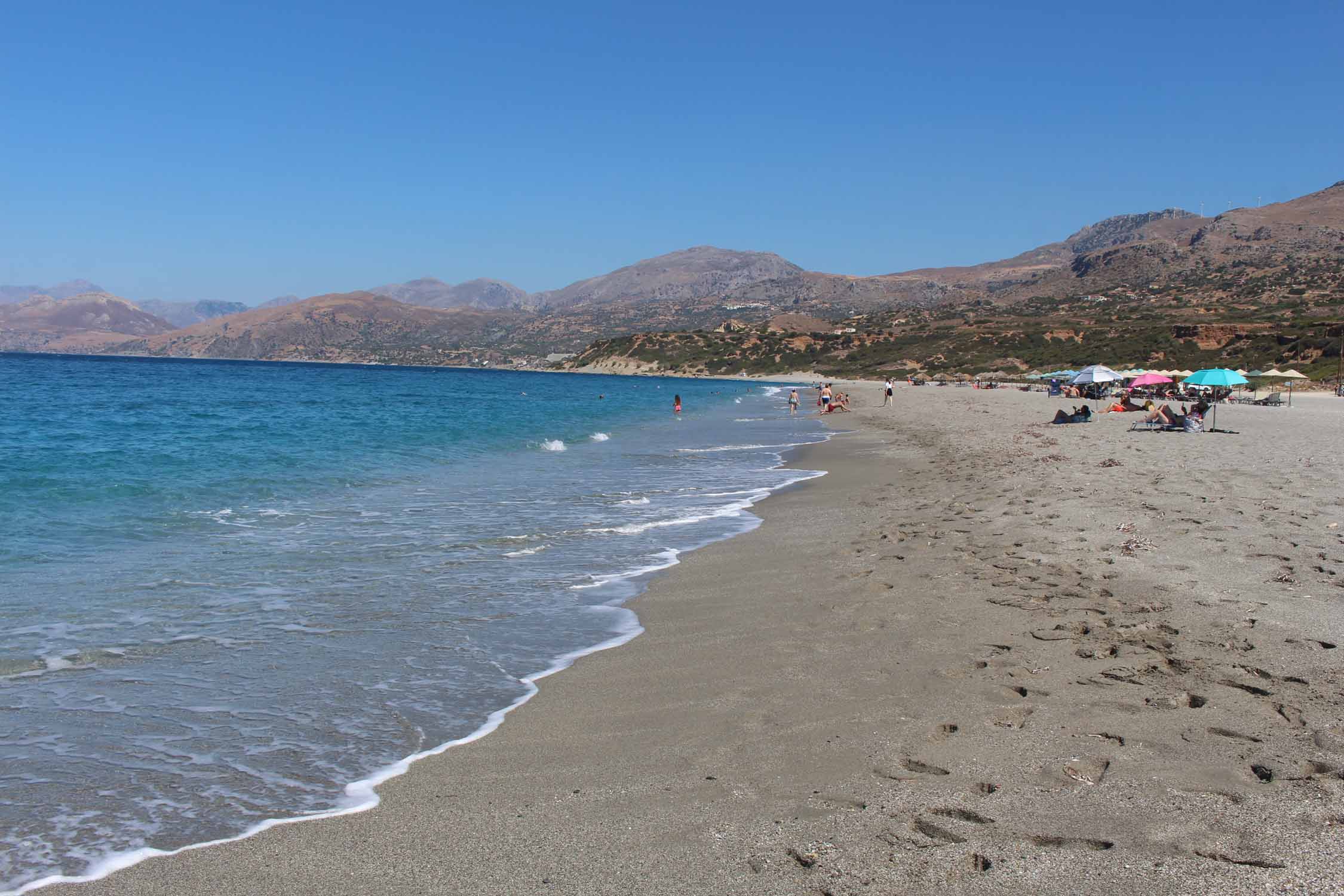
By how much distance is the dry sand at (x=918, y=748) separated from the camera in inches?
133

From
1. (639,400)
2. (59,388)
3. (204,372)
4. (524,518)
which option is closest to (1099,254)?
(639,400)

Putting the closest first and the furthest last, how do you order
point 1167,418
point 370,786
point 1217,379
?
point 370,786
point 1167,418
point 1217,379

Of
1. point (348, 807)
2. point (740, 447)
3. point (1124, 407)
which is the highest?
point (1124, 407)

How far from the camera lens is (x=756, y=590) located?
26.9 feet

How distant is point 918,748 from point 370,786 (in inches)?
106

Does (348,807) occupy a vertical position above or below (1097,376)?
below

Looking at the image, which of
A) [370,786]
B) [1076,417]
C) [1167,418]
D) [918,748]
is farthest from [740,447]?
[370,786]

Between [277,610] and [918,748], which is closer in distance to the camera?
[918,748]

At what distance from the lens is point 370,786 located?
434cm

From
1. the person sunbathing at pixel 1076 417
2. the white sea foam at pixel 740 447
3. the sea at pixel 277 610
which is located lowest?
the white sea foam at pixel 740 447

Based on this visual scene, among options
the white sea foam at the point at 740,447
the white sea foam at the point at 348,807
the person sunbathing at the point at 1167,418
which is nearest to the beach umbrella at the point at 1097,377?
the person sunbathing at the point at 1167,418

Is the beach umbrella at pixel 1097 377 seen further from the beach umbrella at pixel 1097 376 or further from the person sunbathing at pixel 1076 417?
the person sunbathing at pixel 1076 417

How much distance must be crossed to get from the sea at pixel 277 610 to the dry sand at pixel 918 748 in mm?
501

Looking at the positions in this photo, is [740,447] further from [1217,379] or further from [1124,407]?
[1124,407]
